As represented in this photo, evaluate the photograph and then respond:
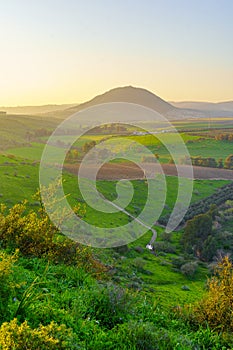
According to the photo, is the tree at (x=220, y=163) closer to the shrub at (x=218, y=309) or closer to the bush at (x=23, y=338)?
the shrub at (x=218, y=309)

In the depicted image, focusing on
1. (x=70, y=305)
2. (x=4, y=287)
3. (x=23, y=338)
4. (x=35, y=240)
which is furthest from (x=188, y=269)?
(x=23, y=338)

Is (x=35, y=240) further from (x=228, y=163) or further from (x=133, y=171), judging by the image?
(x=228, y=163)

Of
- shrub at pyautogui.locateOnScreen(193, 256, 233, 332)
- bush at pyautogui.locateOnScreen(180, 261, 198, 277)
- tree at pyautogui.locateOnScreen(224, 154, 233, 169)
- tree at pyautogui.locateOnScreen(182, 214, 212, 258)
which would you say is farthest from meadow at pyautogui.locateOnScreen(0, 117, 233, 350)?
tree at pyautogui.locateOnScreen(224, 154, 233, 169)

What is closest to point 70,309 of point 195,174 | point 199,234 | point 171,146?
point 199,234

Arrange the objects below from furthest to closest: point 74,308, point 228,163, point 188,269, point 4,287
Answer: point 228,163 → point 188,269 → point 74,308 → point 4,287

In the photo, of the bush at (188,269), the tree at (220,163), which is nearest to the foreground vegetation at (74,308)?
the bush at (188,269)

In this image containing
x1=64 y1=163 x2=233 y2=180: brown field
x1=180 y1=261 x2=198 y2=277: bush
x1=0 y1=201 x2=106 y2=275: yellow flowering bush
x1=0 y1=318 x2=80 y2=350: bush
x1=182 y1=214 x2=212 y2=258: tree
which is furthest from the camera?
x1=64 y1=163 x2=233 y2=180: brown field

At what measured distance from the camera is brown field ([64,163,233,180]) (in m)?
69.7

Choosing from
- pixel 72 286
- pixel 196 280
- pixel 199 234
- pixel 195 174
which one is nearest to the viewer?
pixel 72 286

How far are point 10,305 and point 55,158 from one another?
68.3 meters

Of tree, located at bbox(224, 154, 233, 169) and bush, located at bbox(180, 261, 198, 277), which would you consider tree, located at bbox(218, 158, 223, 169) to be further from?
bush, located at bbox(180, 261, 198, 277)

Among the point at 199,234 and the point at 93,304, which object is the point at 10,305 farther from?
the point at 199,234

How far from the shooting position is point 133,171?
76.5 metres

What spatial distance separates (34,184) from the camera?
165 ft
